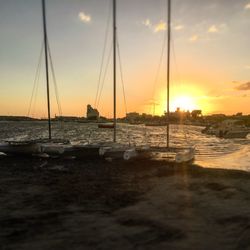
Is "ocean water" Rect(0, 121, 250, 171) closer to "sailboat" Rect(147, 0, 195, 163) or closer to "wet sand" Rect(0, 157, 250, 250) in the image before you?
"sailboat" Rect(147, 0, 195, 163)

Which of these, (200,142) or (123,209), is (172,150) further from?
(200,142)

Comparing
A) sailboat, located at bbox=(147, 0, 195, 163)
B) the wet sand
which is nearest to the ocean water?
sailboat, located at bbox=(147, 0, 195, 163)

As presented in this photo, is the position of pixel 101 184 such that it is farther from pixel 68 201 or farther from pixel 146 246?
pixel 146 246

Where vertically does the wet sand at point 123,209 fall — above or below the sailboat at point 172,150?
below

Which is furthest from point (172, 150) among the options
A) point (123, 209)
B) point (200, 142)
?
point (200, 142)

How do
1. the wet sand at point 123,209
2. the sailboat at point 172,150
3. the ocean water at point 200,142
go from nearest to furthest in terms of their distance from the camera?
1. the wet sand at point 123,209
2. the sailboat at point 172,150
3. the ocean water at point 200,142

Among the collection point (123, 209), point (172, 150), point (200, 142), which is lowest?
point (123, 209)

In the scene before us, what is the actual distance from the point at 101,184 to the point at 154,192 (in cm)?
353

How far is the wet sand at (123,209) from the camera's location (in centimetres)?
1034

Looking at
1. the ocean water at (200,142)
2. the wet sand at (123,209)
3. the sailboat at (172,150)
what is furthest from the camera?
the ocean water at (200,142)

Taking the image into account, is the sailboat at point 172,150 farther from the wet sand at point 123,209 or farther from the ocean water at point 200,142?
the wet sand at point 123,209

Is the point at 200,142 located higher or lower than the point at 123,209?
higher

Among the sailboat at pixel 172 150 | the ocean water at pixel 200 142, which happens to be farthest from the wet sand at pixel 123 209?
the ocean water at pixel 200 142

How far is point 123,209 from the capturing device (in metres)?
13.9
